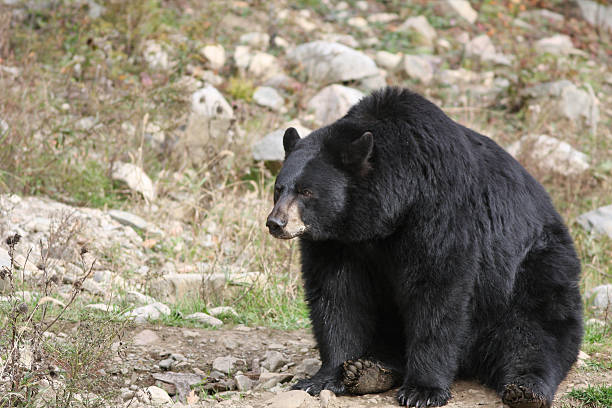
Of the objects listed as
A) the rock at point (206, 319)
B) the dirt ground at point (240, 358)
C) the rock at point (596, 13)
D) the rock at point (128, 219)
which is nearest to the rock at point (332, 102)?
the rock at point (128, 219)

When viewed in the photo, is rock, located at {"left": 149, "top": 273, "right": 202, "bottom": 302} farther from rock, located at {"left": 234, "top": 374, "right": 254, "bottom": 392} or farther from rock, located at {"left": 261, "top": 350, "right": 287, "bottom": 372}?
rock, located at {"left": 234, "top": 374, "right": 254, "bottom": 392}

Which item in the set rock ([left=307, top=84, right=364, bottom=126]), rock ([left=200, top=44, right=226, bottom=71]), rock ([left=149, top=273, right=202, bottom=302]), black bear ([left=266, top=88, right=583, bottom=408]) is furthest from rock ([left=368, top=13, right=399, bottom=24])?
black bear ([left=266, top=88, right=583, bottom=408])

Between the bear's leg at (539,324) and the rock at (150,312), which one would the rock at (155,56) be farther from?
A: the bear's leg at (539,324)

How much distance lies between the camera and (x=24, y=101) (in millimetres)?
7793

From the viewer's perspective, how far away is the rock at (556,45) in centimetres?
1448

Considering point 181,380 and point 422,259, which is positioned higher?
point 422,259

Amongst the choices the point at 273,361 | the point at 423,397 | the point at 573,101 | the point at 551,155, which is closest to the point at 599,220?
the point at 551,155

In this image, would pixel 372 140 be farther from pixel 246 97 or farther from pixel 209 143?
pixel 246 97

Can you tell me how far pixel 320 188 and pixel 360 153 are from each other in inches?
11.6

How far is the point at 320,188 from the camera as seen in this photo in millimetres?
4273

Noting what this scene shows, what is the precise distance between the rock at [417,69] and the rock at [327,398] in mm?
9298

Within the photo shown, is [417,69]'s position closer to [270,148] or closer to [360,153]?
[270,148]

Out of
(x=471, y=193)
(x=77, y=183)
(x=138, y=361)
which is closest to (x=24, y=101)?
(x=77, y=183)

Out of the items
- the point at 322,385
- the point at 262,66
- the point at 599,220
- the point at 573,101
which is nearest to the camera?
the point at 322,385
